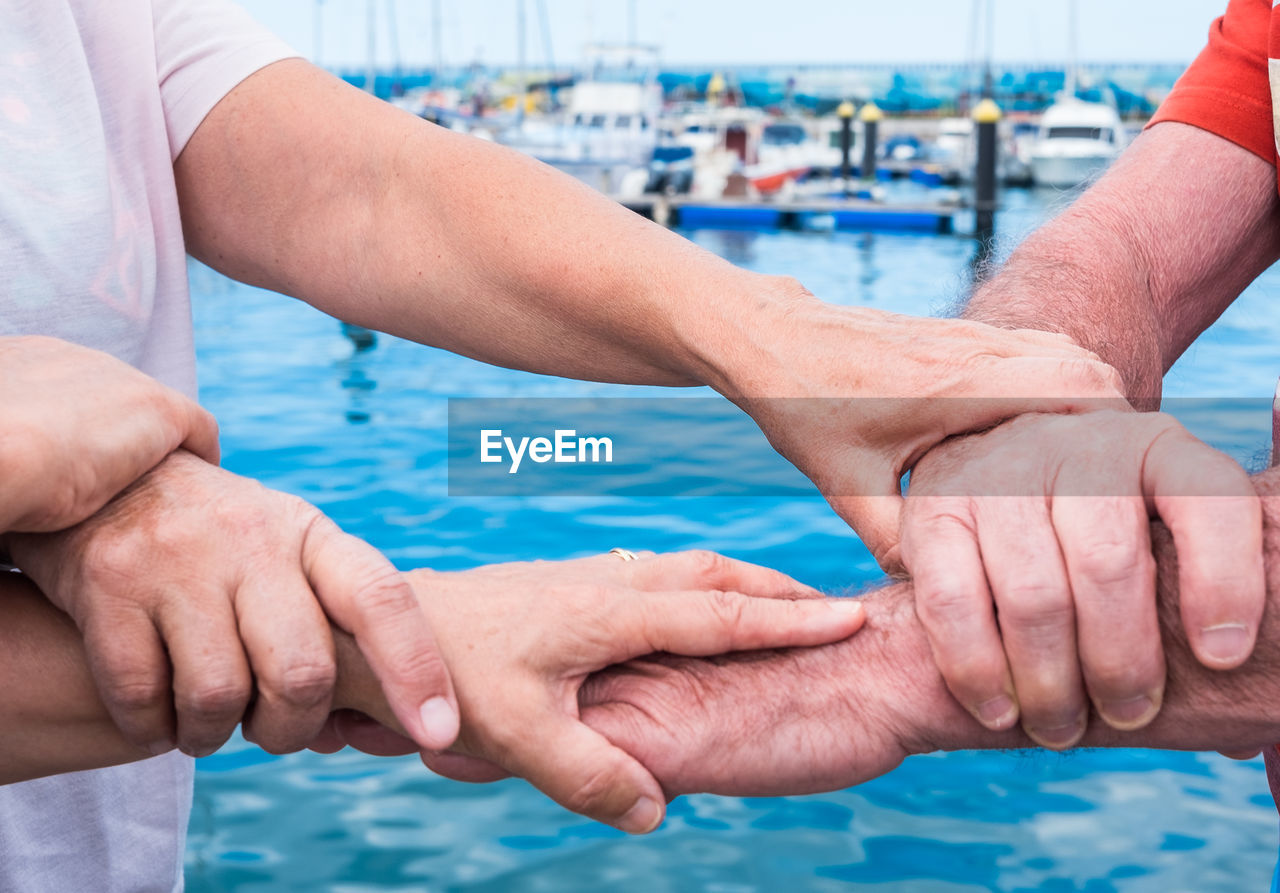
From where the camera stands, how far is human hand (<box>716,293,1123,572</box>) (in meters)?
1.30

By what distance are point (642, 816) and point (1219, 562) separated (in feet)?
1.82

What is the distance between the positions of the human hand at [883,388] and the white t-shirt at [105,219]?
0.68m

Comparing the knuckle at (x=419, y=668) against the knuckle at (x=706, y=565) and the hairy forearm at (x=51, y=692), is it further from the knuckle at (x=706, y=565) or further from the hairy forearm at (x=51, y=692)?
the knuckle at (x=706, y=565)

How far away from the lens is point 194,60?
151 cm

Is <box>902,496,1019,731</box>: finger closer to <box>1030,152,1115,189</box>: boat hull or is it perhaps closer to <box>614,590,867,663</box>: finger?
<box>614,590,867,663</box>: finger

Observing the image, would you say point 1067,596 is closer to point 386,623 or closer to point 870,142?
point 386,623

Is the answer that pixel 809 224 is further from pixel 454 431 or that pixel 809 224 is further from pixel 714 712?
pixel 714 712

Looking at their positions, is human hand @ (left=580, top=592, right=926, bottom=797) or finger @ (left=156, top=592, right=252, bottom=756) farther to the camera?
human hand @ (left=580, top=592, right=926, bottom=797)

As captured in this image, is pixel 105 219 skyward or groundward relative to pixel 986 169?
skyward

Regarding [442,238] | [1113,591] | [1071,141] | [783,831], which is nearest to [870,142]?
[1071,141]

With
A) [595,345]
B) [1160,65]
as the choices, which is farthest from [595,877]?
[1160,65]

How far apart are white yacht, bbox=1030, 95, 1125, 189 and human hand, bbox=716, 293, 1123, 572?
1015 inches

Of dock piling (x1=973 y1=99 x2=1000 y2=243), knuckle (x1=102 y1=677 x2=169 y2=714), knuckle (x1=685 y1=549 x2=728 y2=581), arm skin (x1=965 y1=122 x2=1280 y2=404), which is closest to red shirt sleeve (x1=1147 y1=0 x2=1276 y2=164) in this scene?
arm skin (x1=965 y1=122 x2=1280 y2=404)

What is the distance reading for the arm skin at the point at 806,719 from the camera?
46.6 inches
